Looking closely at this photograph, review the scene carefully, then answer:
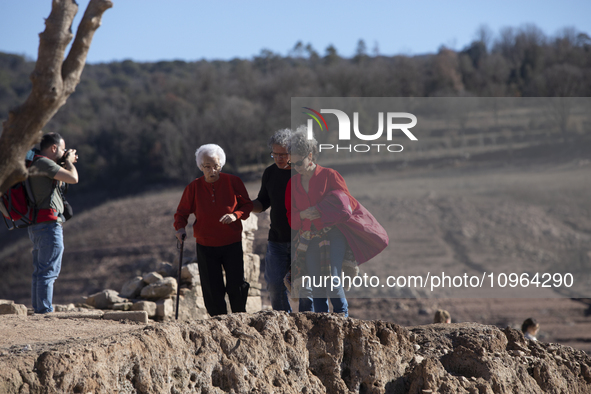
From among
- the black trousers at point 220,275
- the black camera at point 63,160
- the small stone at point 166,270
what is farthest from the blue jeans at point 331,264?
the small stone at point 166,270

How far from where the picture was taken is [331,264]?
181 inches

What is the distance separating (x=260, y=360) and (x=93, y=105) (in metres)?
53.5

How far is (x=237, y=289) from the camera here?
15.5ft

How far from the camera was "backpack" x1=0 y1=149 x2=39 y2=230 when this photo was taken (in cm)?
475

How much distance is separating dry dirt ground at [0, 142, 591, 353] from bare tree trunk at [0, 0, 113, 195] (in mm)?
14797

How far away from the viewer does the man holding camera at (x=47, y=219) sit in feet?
15.8

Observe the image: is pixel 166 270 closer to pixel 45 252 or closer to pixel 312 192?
pixel 45 252

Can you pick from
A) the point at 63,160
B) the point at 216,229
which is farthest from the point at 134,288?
the point at 216,229

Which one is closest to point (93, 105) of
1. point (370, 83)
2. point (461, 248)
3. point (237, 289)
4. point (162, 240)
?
point (370, 83)

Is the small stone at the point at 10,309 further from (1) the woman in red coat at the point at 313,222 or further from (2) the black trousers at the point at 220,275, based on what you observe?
(1) the woman in red coat at the point at 313,222

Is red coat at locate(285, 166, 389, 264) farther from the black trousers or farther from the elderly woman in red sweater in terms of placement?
the black trousers

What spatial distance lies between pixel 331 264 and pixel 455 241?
726 inches

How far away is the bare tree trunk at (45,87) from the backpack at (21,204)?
88.1 inches

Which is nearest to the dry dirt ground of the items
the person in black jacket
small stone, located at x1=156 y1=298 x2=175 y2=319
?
small stone, located at x1=156 y1=298 x2=175 y2=319
